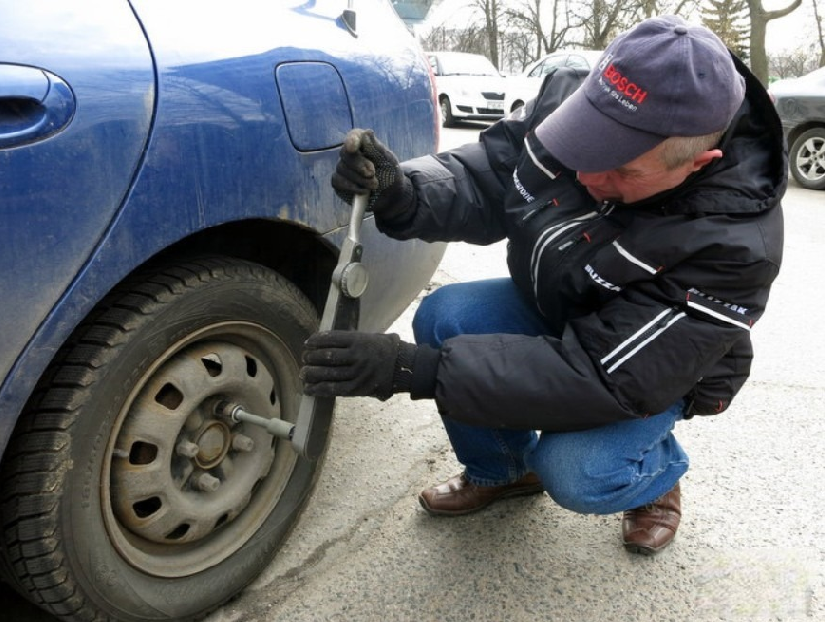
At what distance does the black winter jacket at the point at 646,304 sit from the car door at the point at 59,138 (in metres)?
0.66

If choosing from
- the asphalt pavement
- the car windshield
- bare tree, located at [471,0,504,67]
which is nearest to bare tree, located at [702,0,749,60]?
bare tree, located at [471,0,504,67]

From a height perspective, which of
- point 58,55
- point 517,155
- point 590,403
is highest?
point 58,55

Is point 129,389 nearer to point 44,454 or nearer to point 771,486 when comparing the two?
point 44,454

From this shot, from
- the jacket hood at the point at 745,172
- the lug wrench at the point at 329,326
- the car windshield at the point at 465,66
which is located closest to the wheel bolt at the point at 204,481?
the lug wrench at the point at 329,326

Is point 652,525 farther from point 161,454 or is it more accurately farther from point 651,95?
point 161,454

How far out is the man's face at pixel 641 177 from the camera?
143cm

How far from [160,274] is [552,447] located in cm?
91

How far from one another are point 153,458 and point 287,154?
637mm

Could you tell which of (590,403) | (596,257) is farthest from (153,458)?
(596,257)

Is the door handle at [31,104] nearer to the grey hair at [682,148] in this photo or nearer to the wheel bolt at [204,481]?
the wheel bolt at [204,481]

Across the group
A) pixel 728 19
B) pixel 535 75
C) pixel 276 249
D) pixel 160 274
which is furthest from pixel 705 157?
pixel 728 19

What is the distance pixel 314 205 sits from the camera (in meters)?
1.62

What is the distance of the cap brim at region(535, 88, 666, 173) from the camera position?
141cm

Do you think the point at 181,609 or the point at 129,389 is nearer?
the point at 129,389
